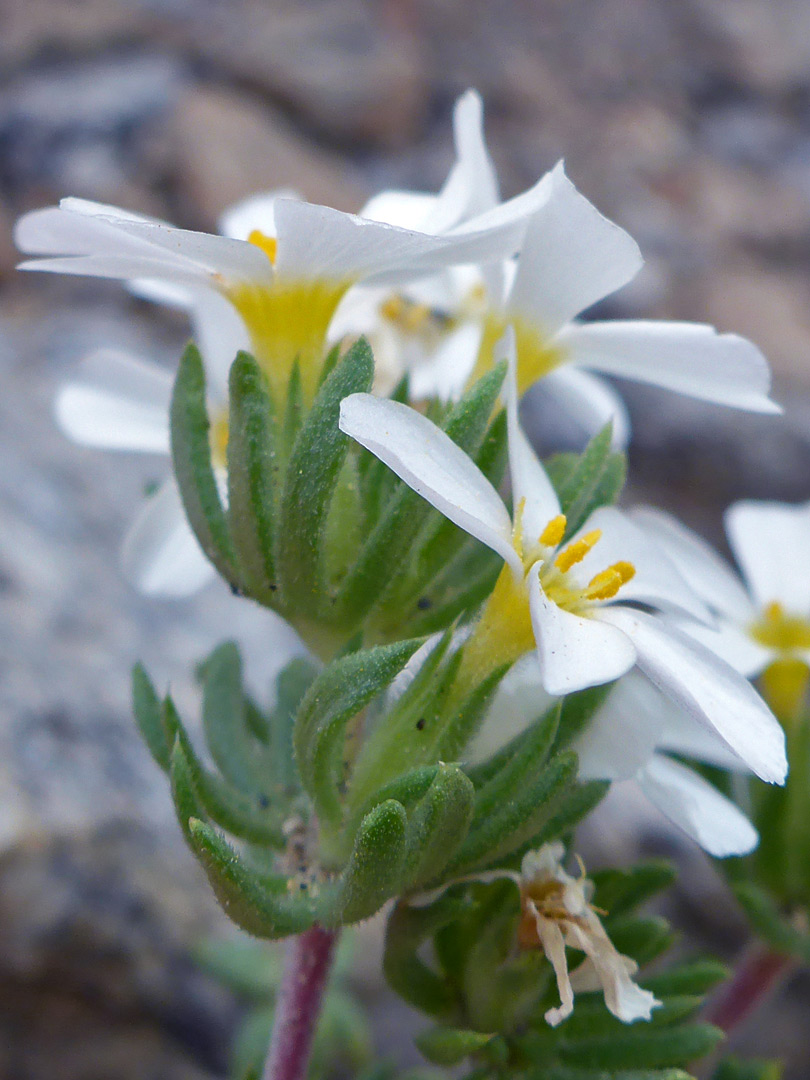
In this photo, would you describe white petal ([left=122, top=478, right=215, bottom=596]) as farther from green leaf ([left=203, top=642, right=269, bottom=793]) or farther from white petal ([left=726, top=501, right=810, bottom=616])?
white petal ([left=726, top=501, right=810, bottom=616])

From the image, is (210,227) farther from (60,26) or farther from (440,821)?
(440,821)

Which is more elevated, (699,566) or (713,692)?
(713,692)

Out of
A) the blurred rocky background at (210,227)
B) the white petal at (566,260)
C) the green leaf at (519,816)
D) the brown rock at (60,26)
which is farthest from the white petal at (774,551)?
the brown rock at (60,26)

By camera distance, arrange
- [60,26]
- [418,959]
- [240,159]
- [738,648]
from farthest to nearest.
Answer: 1. [60,26]
2. [240,159]
3. [738,648]
4. [418,959]

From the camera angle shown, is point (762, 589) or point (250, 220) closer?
point (250, 220)

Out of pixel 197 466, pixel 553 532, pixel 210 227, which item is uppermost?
pixel 553 532

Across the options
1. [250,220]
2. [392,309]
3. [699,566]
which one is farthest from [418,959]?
[392,309]

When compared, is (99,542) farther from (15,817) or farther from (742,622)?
(742,622)

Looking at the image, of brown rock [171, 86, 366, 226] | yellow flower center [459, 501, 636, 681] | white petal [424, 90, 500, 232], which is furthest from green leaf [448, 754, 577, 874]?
brown rock [171, 86, 366, 226]
